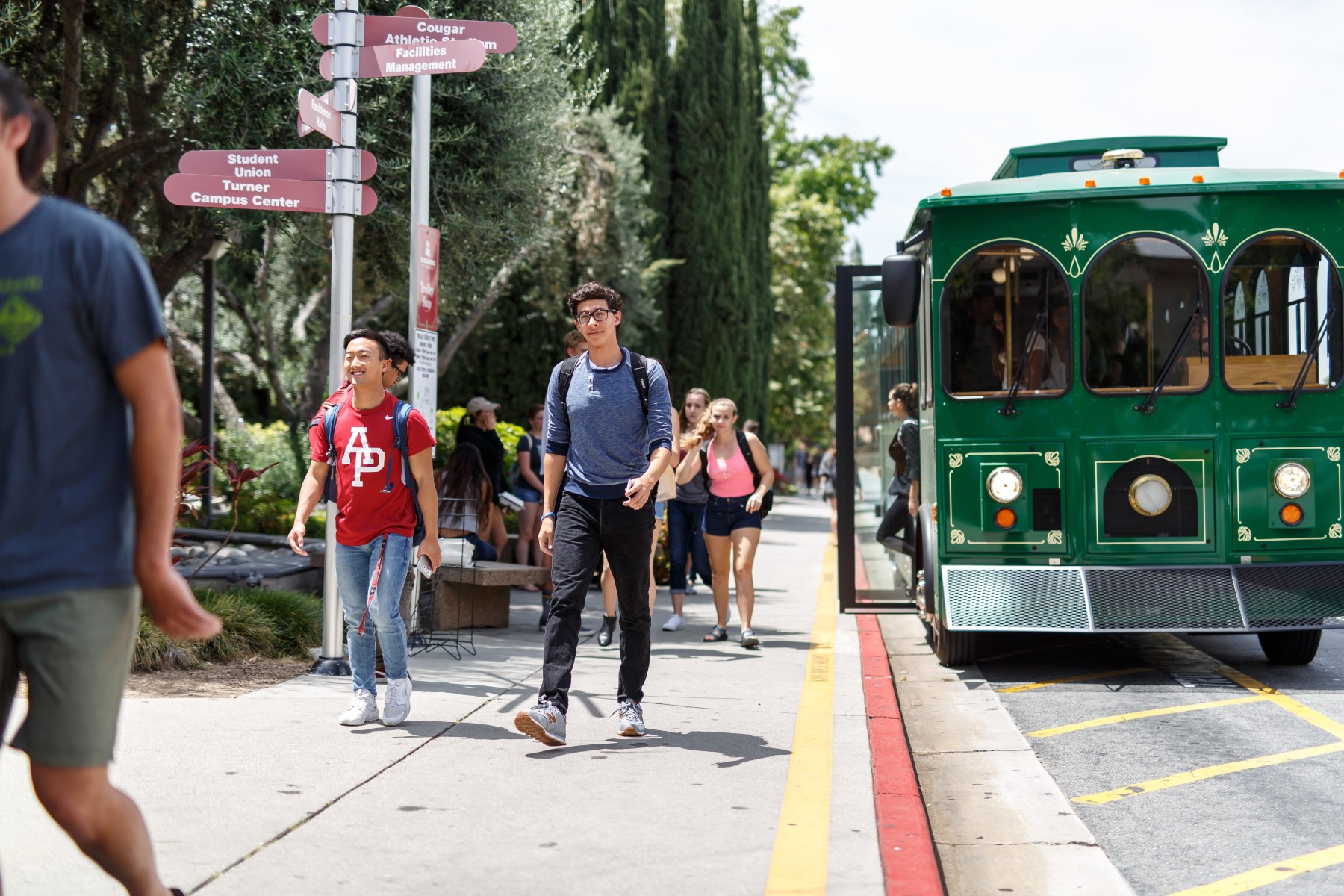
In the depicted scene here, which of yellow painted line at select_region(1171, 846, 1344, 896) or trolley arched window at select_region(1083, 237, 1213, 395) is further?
trolley arched window at select_region(1083, 237, 1213, 395)

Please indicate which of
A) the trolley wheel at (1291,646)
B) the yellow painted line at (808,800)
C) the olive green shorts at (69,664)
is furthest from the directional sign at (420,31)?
the trolley wheel at (1291,646)

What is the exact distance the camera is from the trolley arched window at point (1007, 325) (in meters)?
8.83

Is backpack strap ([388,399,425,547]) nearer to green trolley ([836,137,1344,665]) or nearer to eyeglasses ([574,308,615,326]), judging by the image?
eyeglasses ([574,308,615,326])

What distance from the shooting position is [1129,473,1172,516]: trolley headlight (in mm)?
8594

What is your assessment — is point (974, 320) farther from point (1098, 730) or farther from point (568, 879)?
point (568, 879)

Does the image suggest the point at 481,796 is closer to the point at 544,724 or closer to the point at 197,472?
the point at 544,724

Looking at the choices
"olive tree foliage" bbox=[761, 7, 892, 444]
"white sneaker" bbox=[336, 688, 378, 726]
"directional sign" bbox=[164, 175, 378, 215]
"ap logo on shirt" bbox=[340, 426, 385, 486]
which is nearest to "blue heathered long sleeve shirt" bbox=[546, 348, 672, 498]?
"ap logo on shirt" bbox=[340, 426, 385, 486]

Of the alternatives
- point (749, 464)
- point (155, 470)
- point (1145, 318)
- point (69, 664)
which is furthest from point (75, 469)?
point (749, 464)

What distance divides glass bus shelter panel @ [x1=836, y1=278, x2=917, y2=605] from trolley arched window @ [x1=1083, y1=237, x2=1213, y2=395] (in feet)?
5.24

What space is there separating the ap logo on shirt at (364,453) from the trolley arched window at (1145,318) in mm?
4669

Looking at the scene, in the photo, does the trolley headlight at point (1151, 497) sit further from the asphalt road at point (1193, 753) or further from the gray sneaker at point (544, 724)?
the gray sneaker at point (544, 724)

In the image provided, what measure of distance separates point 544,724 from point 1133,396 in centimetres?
466

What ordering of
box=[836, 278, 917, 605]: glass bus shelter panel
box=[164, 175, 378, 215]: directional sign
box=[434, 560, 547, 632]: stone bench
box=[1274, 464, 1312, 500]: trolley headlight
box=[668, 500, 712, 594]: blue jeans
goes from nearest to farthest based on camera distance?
box=[164, 175, 378, 215]: directional sign, box=[1274, 464, 1312, 500]: trolley headlight, box=[434, 560, 547, 632]: stone bench, box=[836, 278, 917, 605]: glass bus shelter panel, box=[668, 500, 712, 594]: blue jeans

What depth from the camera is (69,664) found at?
2.81 meters
